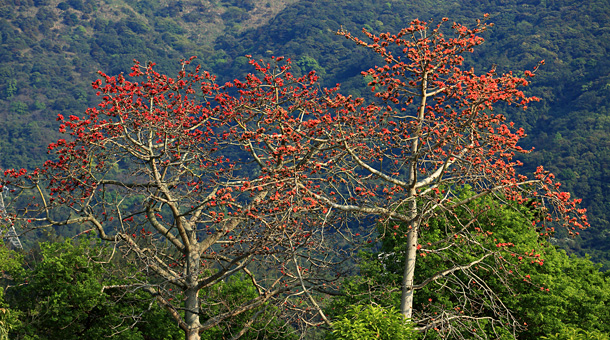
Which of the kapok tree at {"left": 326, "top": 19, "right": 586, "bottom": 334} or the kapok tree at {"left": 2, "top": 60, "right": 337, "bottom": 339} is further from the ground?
the kapok tree at {"left": 326, "top": 19, "right": 586, "bottom": 334}

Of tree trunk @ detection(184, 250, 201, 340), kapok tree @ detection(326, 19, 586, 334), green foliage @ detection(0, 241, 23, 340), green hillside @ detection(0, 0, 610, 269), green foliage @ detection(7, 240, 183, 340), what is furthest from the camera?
green hillside @ detection(0, 0, 610, 269)

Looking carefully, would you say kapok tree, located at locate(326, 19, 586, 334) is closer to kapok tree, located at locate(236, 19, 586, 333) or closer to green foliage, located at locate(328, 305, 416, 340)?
kapok tree, located at locate(236, 19, 586, 333)

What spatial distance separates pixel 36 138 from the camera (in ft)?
518

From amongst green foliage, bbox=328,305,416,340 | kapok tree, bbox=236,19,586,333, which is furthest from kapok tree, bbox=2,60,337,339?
green foliage, bbox=328,305,416,340

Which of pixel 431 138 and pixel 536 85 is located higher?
pixel 431 138

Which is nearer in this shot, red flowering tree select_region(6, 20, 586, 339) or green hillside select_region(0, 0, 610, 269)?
red flowering tree select_region(6, 20, 586, 339)

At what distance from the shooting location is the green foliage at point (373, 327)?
358 inches

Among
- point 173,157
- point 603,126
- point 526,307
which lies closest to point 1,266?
point 173,157

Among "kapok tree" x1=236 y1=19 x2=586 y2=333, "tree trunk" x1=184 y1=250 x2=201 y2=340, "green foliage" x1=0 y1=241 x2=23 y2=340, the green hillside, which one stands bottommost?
the green hillside

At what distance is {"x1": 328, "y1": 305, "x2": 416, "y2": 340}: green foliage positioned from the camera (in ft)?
29.9

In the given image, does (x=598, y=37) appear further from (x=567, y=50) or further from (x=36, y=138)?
(x=36, y=138)

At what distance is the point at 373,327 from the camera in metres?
9.24

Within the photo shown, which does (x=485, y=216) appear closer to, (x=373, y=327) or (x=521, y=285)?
(x=521, y=285)

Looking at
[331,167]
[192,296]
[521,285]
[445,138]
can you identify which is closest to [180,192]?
[192,296]
